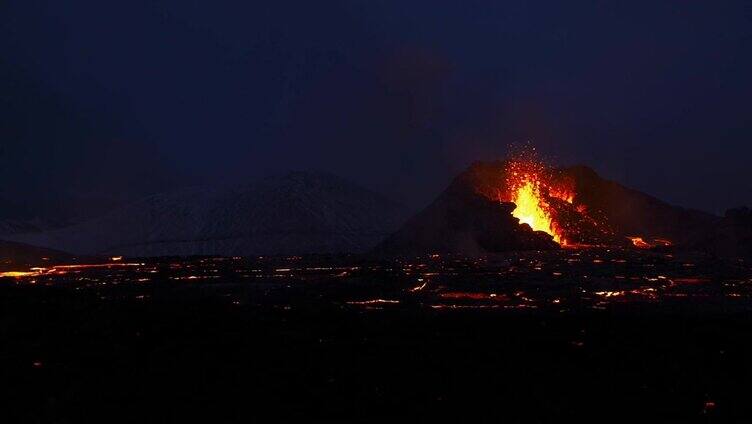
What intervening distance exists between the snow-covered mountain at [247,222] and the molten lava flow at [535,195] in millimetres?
32895

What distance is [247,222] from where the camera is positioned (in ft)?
424

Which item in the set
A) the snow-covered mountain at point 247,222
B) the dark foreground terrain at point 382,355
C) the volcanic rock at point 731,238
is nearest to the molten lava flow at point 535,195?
the volcanic rock at point 731,238

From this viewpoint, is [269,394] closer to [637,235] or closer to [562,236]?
[562,236]

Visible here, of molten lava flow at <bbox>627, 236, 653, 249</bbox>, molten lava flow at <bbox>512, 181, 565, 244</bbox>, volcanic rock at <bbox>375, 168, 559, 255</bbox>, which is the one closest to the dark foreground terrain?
volcanic rock at <bbox>375, 168, 559, 255</bbox>

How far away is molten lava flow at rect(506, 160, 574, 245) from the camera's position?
9212cm

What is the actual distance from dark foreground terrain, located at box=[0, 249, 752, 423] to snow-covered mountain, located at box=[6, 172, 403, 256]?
82099 millimetres

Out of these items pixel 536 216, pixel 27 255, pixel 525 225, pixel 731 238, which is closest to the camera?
pixel 731 238

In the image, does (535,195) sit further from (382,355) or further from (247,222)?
(382,355)

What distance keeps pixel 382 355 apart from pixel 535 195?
77394 millimetres

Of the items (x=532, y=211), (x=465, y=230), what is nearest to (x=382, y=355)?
(x=465, y=230)

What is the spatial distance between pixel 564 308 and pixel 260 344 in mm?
14542

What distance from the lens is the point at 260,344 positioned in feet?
75.4

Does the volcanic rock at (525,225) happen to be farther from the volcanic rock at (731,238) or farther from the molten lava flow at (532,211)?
the volcanic rock at (731,238)

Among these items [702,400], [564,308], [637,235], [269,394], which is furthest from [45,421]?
[637,235]
